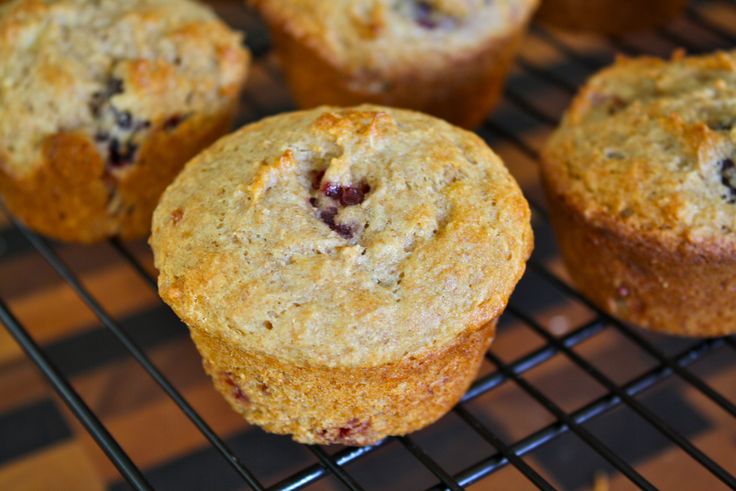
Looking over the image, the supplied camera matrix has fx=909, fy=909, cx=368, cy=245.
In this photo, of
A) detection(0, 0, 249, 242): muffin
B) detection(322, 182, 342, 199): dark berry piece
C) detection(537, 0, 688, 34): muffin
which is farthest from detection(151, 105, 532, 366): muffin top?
detection(537, 0, 688, 34): muffin

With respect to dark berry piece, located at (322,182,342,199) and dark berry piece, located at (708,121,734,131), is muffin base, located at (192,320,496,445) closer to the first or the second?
dark berry piece, located at (322,182,342,199)

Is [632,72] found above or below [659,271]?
above

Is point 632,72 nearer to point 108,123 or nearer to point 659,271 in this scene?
point 659,271

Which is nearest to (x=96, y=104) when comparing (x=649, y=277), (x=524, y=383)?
A: (x=524, y=383)

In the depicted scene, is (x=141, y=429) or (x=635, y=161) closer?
(x=635, y=161)

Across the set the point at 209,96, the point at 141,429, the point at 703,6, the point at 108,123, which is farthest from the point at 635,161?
the point at 703,6

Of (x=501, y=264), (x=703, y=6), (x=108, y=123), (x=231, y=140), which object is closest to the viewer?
(x=501, y=264)

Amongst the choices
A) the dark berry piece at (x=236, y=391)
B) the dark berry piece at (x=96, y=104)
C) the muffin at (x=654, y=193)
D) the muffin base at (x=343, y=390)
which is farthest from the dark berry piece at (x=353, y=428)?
the dark berry piece at (x=96, y=104)
